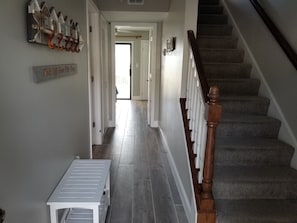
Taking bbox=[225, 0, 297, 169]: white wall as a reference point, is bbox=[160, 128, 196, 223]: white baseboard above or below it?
below

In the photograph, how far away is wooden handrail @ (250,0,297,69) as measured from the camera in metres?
2.24

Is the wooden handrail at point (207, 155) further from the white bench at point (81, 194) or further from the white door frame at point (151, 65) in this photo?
the white door frame at point (151, 65)

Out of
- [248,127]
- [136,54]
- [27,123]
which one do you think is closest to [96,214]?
[27,123]

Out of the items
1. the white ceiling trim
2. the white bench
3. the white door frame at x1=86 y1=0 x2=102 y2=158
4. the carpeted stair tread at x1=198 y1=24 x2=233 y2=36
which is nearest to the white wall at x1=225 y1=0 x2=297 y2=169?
the carpeted stair tread at x1=198 y1=24 x2=233 y2=36

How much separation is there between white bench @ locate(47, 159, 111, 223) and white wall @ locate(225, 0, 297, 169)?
1741 mm

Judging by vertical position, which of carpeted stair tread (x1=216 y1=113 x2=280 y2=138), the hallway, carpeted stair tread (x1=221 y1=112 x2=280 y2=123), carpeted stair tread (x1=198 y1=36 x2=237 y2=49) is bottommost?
the hallway

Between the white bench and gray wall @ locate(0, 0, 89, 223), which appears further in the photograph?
the white bench

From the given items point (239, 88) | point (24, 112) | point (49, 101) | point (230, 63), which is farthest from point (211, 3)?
point (24, 112)

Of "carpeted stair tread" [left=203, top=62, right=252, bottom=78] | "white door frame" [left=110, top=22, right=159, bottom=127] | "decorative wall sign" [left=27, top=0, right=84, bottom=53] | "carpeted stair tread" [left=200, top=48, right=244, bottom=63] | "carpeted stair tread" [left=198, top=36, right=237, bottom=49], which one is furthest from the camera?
"white door frame" [left=110, top=22, right=159, bottom=127]

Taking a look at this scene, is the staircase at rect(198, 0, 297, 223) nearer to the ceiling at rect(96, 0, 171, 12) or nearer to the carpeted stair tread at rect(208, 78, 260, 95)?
the carpeted stair tread at rect(208, 78, 260, 95)

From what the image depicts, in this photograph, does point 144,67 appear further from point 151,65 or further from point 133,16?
point 133,16

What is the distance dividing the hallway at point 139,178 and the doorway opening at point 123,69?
4.27 metres

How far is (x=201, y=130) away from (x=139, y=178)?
4.78ft

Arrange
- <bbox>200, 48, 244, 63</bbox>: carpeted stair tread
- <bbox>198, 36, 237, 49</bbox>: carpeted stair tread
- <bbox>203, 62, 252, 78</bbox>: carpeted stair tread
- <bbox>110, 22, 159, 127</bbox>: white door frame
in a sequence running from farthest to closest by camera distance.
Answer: <bbox>110, 22, 159, 127</bbox>: white door frame < <bbox>198, 36, 237, 49</bbox>: carpeted stair tread < <bbox>200, 48, 244, 63</bbox>: carpeted stair tread < <bbox>203, 62, 252, 78</bbox>: carpeted stair tread
